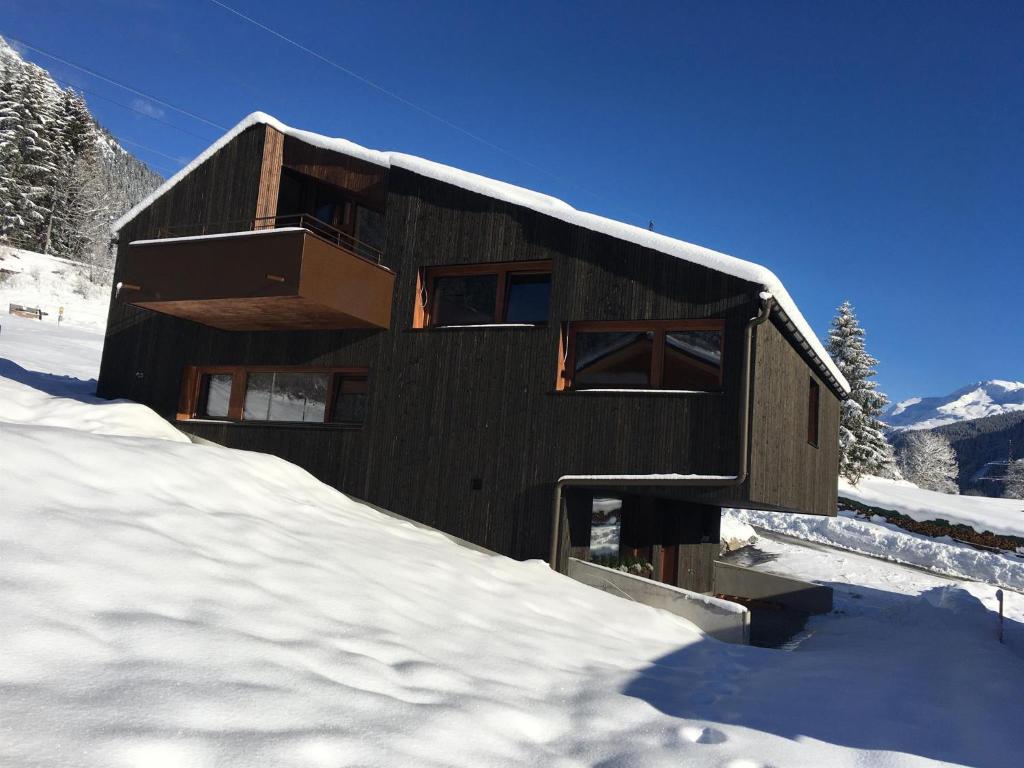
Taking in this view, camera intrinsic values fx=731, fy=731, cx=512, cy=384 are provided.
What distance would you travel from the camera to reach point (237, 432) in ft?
50.0

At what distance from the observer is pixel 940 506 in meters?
38.4

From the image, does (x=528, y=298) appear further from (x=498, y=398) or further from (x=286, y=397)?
(x=286, y=397)

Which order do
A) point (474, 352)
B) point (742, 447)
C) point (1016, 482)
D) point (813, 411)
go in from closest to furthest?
1. point (742, 447)
2. point (474, 352)
3. point (813, 411)
4. point (1016, 482)

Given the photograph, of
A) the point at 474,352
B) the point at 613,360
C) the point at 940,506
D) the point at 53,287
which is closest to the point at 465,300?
the point at 474,352

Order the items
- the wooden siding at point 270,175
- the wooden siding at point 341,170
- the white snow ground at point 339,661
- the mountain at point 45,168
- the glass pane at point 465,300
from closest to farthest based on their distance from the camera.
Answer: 1. the white snow ground at point 339,661
2. the glass pane at point 465,300
3. the wooden siding at point 341,170
4. the wooden siding at point 270,175
5. the mountain at point 45,168

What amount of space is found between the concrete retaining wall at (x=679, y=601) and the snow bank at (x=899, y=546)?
15.4 m

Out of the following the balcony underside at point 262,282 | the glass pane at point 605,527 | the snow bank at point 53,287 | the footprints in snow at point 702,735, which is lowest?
the footprints in snow at point 702,735

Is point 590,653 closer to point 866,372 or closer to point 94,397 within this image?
point 94,397

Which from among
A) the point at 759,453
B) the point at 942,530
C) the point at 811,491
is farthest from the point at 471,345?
the point at 942,530

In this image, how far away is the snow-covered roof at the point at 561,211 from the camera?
11.5 m

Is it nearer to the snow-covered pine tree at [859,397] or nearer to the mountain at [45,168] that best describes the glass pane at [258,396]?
the snow-covered pine tree at [859,397]

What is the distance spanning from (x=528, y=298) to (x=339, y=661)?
9345mm

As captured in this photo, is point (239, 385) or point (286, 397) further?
point (239, 385)

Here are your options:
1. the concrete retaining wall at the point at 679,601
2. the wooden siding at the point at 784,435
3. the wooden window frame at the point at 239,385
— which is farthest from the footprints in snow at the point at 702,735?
the wooden window frame at the point at 239,385
